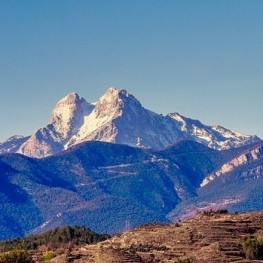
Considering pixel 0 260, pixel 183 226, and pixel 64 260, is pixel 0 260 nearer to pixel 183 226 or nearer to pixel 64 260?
pixel 64 260

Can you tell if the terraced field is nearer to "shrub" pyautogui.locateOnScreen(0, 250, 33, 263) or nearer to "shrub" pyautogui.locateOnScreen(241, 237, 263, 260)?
"shrub" pyautogui.locateOnScreen(241, 237, 263, 260)

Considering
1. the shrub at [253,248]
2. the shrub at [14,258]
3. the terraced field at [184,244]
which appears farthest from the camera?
the shrub at [14,258]

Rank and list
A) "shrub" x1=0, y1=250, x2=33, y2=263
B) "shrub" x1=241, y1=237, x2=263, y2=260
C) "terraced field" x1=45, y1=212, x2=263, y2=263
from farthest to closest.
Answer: "shrub" x1=0, y1=250, x2=33, y2=263 < "shrub" x1=241, y1=237, x2=263, y2=260 < "terraced field" x1=45, y1=212, x2=263, y2=263

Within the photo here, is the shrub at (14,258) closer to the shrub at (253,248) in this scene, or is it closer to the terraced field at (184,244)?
the terraced field at (184,244)

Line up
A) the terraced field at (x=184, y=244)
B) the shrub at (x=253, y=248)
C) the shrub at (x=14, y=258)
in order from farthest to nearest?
the shrub at (x=14, y=258) → the shrub at (x=253, y=248) → the terraced field at (x=184, y=244)

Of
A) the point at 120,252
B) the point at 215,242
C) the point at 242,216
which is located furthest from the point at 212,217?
the point at 120,252

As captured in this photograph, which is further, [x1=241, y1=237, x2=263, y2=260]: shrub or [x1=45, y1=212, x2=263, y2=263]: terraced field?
[x1=241, y1=237, x2=263, y2=260]: shrub

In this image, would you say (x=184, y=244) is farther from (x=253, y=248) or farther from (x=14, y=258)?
(x=14, y=258)

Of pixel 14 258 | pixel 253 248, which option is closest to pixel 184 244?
pixel 253 248

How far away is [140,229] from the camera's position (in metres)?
152

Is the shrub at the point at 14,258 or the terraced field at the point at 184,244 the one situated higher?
the shrub at the point at 14,258

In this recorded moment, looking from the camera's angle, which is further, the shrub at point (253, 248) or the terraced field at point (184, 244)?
the shrub at point (253, 248)

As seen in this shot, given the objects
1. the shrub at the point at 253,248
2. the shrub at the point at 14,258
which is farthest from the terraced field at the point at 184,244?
the shrub at the point at 14,258

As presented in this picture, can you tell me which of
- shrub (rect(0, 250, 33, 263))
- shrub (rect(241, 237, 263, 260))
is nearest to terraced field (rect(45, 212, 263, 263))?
shrub (rect(241, 237, 263, 260))
